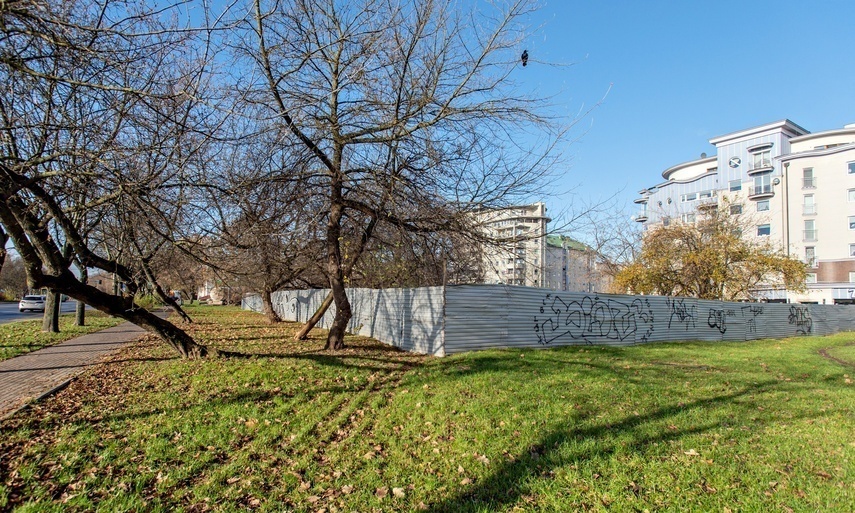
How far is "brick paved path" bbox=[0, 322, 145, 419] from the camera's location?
22.6 ft

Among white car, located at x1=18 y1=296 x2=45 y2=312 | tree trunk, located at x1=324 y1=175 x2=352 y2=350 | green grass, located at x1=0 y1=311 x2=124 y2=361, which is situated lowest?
white car, located at x1=18 y1=296 x2=45 y2=312

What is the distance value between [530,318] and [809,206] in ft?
152

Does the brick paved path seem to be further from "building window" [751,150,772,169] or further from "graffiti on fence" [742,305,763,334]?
"building window" [751,150,772,169]

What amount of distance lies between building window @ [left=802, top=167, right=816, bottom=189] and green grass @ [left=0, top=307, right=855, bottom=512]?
1818 inches

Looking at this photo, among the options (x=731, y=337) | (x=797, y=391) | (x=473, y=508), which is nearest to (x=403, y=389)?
(x=473, y=508)

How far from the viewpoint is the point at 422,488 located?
4.00m

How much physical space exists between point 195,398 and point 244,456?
2.44 metres

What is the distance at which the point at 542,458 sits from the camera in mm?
4453

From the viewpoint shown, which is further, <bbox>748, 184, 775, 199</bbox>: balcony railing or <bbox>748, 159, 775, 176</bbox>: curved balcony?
<bbox>748, 184, 775, 199</bbox>: balcony railing

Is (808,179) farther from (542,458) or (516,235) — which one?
(542,458)

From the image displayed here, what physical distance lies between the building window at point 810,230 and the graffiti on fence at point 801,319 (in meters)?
27.3

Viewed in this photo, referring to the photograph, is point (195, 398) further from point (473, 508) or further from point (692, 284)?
point (692, 284)

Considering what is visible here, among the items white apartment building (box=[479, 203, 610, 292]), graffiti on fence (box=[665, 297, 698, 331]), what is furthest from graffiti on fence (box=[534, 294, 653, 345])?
white apartment building (box=[479, 203, 610, 292])

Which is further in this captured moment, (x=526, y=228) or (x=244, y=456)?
(x=526, y=228)
